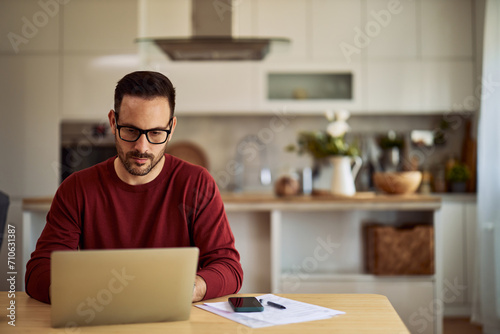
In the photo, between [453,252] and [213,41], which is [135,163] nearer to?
[213,41]

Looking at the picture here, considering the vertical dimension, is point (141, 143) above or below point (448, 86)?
below

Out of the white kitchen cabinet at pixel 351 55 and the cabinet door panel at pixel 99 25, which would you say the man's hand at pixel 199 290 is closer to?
the white kitchen cabinet at pixel 351 55

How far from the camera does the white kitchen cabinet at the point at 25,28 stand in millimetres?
4105

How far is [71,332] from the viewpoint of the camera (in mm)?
1059

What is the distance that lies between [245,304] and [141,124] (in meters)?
0.62

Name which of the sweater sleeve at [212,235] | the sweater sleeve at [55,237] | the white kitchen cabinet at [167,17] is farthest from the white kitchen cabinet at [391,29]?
the sweater sleeve at [55,237]

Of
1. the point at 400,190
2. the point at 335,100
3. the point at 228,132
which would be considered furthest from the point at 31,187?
the point at 400,190

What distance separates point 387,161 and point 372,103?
1.87ft

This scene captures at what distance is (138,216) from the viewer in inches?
63.4

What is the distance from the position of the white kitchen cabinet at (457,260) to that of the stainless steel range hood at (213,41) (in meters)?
2.04

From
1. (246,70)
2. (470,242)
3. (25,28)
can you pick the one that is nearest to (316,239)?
(470,242)

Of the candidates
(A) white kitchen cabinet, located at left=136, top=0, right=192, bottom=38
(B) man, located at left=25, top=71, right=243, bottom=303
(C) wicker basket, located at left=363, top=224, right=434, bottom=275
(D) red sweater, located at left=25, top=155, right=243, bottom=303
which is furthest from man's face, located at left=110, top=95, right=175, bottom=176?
(A) white kitchen cabinet, located at left=136, top=0, right=192, bottom=38

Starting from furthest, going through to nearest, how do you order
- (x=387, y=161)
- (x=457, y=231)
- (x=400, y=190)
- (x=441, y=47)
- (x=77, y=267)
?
(x=387, y=161) < (x=441, y=47) < (x=457, y=231) < (x=400, y=190) < (x=77, y=267)

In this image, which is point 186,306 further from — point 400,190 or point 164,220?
point 400,190
